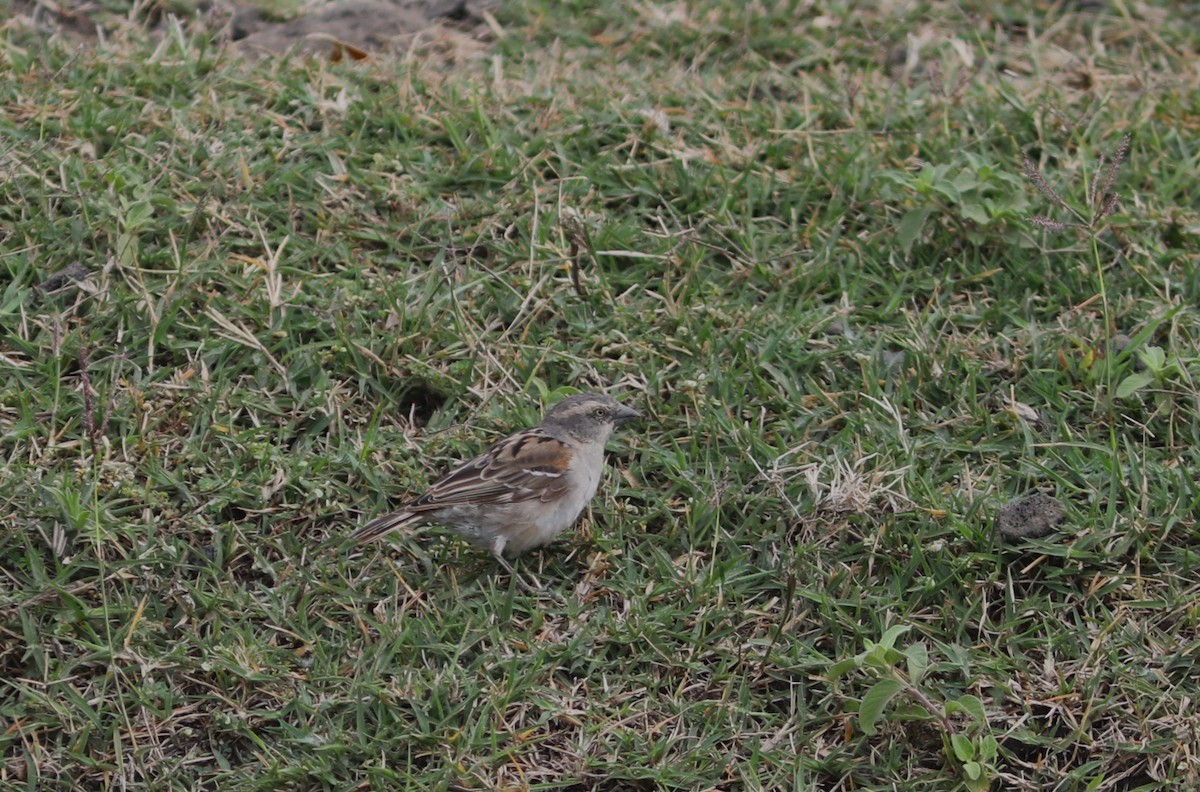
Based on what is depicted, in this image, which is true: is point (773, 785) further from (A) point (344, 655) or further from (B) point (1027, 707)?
(A) point (344, 655)

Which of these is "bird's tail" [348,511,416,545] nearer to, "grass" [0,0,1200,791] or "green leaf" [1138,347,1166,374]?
"grass" [0,0,1200,791]

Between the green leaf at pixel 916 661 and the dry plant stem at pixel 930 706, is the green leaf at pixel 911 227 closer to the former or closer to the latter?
the green leaf at pixel 916 661

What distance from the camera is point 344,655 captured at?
18.5 ft

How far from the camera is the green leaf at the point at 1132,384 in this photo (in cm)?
657

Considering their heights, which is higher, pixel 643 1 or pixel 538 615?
pixel 643 1

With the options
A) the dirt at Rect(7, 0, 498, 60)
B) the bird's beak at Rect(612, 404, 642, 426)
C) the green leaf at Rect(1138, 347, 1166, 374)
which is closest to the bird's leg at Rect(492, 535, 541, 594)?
the bird's beak at Rect(612, 404, 642, 426)

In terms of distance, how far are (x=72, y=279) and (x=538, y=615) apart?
293cm

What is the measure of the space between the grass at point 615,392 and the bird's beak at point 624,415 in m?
0.24

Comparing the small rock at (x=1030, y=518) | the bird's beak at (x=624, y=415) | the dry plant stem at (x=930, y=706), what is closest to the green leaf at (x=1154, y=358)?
the small rock at (x=1030, y=518)

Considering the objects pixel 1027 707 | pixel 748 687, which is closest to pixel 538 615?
pixel 748 687

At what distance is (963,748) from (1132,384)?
2.21 m

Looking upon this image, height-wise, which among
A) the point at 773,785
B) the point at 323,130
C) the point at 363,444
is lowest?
the point at 773,785

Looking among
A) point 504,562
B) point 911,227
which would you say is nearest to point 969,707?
point 504,562

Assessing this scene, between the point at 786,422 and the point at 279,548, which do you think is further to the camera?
the point at 786,422
